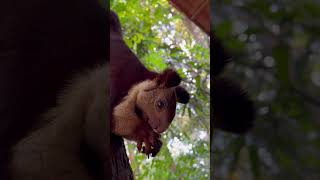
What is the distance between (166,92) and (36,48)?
0.79ft

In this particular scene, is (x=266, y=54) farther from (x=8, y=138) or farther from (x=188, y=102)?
(x=8, y=138)

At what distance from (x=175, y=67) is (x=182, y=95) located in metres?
0.07

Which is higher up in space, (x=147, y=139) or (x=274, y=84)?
(x=274, y=84)

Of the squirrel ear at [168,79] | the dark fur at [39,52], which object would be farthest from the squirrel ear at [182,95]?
the dark fur at [39,52]

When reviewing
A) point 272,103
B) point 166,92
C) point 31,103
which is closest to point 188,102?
point 166,92

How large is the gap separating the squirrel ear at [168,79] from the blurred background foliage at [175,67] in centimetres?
3

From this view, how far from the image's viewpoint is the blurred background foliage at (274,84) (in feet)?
2.23

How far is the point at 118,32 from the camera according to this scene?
2.70 ft

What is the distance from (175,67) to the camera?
2.71 feet

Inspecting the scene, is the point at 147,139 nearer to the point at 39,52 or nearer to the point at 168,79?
the point at 168,79

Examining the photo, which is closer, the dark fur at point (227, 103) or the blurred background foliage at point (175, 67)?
the dark fur at point (227, 103)

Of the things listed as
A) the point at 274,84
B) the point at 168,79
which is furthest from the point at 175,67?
the point at 274,84

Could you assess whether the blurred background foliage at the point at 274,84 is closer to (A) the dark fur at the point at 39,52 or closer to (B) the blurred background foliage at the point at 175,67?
(B) the blurred background foliage at the point at 175,67

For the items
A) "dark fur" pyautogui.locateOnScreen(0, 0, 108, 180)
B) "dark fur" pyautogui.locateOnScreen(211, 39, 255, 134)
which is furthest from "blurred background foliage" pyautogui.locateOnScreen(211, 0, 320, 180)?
"dark fur" pyautogui.locateOnScreen(0, 0, 108, 180)
